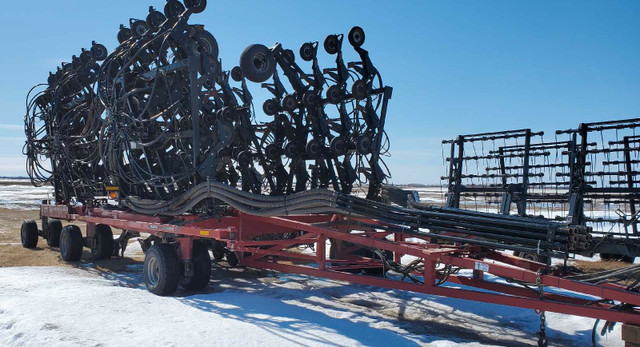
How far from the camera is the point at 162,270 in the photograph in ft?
28.1

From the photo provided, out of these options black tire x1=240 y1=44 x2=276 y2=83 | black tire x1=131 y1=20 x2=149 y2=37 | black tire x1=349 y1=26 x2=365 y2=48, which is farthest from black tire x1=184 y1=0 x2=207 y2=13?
black tire x1=349 y1=26 x2=365 y2=48

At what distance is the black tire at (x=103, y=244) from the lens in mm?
12969

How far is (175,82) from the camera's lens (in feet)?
33.7

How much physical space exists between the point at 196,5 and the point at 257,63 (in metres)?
1.92

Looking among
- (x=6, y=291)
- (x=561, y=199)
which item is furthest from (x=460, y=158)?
(x=6, y=291)

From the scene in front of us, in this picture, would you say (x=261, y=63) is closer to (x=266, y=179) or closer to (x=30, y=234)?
(x=266, y=179)

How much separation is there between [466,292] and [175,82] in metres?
6.63

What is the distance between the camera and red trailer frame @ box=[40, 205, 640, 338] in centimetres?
559

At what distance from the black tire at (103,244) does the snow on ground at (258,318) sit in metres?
3.10

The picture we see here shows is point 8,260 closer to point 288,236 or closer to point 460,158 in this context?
point 288,236

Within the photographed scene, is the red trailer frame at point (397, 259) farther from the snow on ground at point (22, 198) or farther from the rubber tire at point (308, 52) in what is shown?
the snow on ground at point (22, 198)

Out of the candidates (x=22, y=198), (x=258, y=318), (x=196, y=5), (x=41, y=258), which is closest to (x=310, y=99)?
(x=196, y=5)

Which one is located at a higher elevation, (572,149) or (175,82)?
(175,82)

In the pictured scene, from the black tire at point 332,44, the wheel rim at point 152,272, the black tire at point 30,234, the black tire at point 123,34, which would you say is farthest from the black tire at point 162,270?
the black tire at point 30,234
